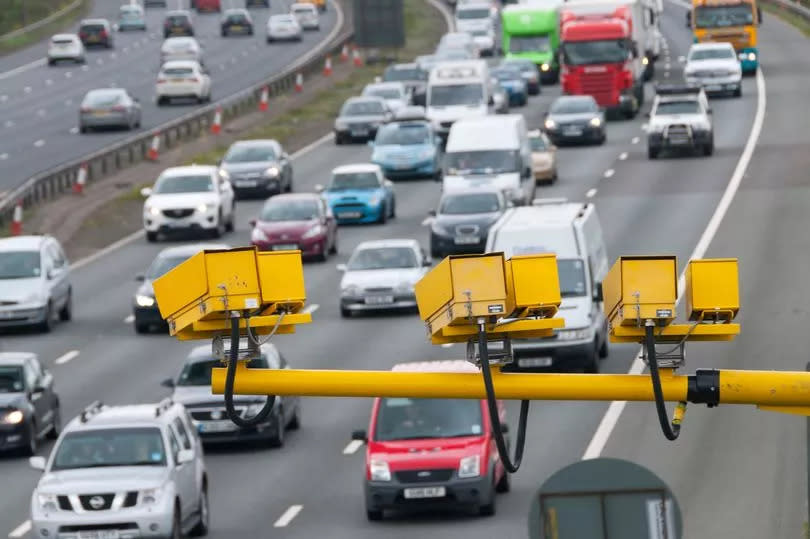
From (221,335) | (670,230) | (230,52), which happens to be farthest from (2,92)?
(221,335)

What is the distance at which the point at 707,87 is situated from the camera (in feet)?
272

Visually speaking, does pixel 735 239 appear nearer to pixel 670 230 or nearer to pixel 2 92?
pixel 670 230

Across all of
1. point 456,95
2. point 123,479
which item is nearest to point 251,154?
point 456,95

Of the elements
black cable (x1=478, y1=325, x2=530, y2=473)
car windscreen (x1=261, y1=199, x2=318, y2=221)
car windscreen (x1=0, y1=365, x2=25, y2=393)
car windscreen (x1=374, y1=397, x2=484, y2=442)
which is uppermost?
black cable (x1=478, y1=325, x2=530, y2=473)

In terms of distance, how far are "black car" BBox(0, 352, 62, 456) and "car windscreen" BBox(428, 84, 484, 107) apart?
41.5 meters

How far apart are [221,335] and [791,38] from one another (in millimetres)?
103739

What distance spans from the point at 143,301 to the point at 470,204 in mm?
10434

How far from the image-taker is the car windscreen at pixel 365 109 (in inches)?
3019

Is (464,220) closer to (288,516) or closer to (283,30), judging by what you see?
(288,516)

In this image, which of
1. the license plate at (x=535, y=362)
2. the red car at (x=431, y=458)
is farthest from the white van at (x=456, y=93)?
the red car at (x=431, y=458)

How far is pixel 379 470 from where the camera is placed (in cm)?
2725

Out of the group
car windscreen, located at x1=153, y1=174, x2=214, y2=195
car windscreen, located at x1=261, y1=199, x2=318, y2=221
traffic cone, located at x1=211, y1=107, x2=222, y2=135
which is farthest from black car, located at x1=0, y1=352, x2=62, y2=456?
traffic cone, located at x1=211, y1=107, x2=222, y2=135

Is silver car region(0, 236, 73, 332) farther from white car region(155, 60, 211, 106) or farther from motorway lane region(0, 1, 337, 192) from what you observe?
white car region(155, 60, 211, 106)

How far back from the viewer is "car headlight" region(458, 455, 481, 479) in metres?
27.1
